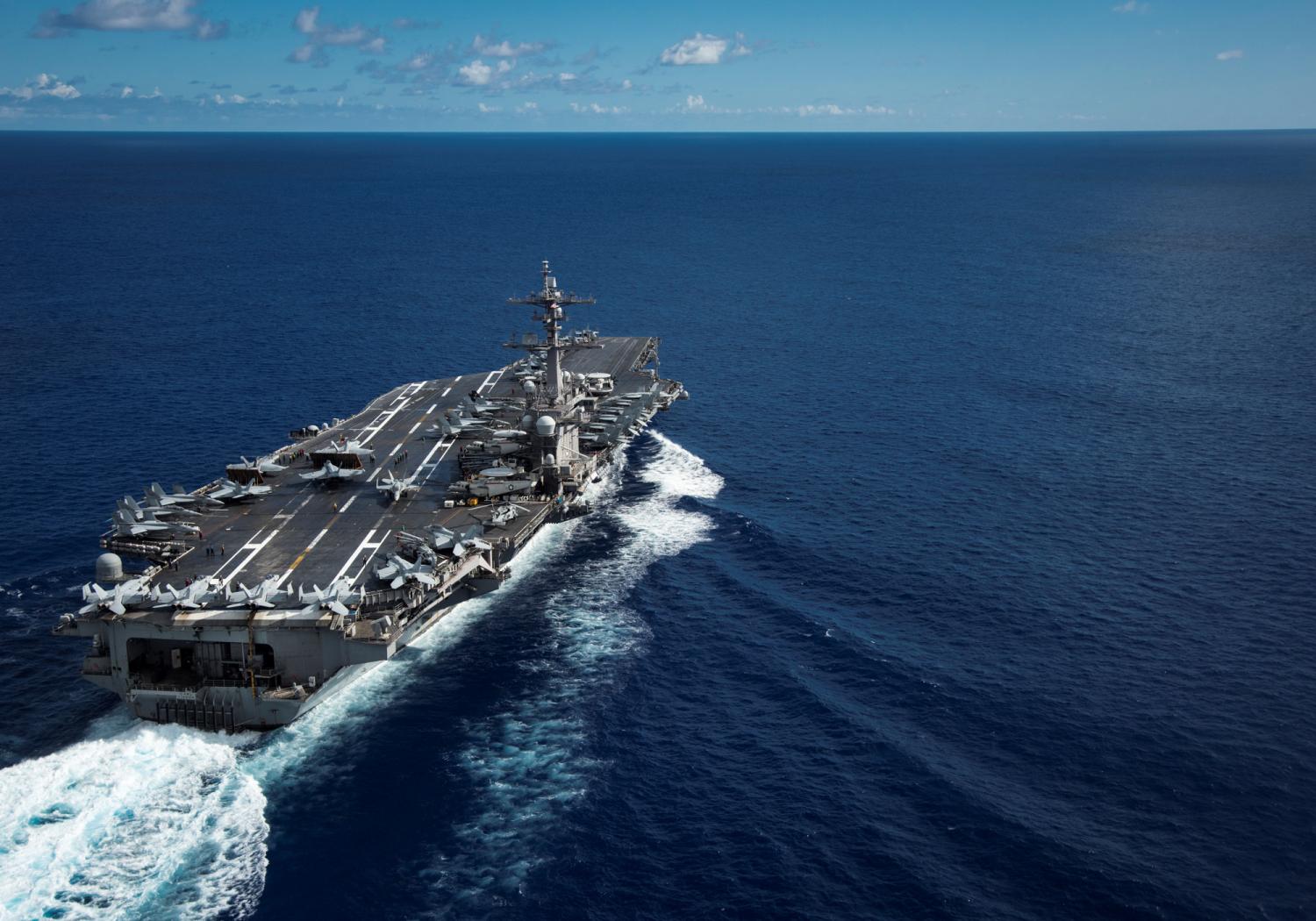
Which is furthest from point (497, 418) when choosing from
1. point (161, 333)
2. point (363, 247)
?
point (363, 247)

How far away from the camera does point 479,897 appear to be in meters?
30.9

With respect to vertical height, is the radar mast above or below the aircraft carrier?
above

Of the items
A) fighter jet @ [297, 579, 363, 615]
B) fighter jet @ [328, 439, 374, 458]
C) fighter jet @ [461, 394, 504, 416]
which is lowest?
fighter jet @ [297, 579, 363, 615]

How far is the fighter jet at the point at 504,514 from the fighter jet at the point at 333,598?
9.57 meters

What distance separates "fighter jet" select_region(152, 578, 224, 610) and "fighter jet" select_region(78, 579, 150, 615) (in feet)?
1.77

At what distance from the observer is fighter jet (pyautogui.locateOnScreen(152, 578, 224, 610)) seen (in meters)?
39.4

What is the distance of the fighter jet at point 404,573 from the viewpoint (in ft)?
136

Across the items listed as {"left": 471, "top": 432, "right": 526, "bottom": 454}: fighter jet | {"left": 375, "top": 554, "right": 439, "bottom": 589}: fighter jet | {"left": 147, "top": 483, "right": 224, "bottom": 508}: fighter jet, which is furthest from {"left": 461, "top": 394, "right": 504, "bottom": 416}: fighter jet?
{"left": 375, "top": 554, "right": 439, "bottom": 589}: fighter jet

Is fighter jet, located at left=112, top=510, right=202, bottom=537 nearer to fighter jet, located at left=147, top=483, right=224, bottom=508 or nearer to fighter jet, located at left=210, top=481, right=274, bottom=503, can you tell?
fighter jet, located at left=147, top=483, right=224, bottom=508

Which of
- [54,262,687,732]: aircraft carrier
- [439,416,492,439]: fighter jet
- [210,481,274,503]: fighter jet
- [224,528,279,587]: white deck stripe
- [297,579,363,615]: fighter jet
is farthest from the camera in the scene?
[439,416,492,439]: fighter jet

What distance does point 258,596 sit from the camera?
3950 cm

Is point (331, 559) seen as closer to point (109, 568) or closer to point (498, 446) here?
point (109, 568)

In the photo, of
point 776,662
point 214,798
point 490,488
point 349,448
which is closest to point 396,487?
point 490,488

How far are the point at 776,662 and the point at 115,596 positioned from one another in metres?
24.0
